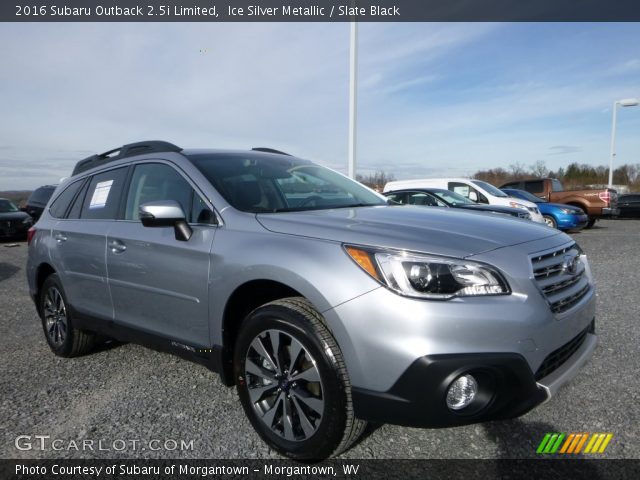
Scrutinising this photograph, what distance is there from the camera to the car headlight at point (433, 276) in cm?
208

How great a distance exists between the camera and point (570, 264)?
2.55 meters

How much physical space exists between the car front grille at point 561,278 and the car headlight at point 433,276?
11.0 inches

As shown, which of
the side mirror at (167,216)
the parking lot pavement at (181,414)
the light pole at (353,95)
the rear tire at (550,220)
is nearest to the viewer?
the parking lot pavement at (181,414)

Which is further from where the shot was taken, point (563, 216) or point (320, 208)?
point (563, 216)

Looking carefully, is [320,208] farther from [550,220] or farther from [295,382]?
[550,220]

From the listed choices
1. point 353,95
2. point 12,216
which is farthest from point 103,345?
point 12,216

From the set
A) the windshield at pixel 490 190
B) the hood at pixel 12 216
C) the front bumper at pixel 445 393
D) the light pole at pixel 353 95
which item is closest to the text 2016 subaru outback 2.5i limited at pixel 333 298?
the front bumper at pixel 445 393

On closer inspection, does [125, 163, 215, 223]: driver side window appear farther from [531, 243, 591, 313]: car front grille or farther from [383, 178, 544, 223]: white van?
[383, 178, 544, 223]: white van

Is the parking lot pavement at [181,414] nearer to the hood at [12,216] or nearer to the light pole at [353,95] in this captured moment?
the light pole at [353,95]

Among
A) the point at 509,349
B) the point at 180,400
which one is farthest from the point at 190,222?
the point at 509,349

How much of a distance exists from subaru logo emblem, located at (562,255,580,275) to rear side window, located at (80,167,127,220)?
296 cm

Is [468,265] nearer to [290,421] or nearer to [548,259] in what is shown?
[548,259]

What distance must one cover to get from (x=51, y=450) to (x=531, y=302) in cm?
258

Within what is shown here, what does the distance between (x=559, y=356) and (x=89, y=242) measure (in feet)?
10.5
